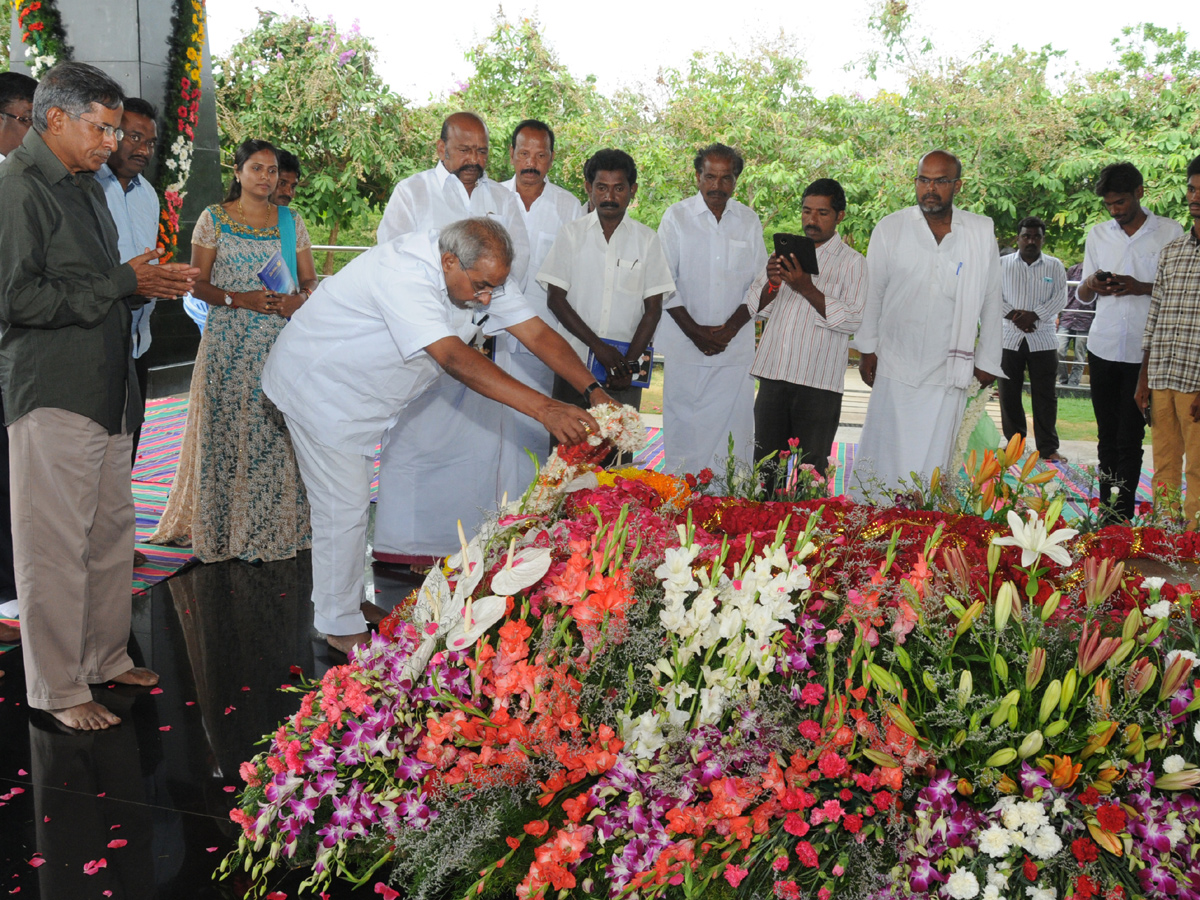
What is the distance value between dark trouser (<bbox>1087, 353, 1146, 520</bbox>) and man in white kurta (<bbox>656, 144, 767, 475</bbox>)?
1.97m

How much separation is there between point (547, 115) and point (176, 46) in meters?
7.06

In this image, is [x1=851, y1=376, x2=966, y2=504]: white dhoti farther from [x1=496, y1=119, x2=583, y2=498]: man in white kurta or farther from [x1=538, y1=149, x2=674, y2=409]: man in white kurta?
[x1=496, y1=119, x2=583, y2=498]: man in white kurta

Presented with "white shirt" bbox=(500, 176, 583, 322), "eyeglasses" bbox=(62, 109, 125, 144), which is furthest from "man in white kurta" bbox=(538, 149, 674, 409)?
"eyeglasses" bbox=(62, 109, 125, 144)

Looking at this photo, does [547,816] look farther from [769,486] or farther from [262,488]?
→ [262,488]

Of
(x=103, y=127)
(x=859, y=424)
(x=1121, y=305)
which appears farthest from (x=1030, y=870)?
(x=859, y=424)

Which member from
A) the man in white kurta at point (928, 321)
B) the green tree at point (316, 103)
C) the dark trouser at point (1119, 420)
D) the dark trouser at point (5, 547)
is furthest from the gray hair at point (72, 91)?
the green tree at point (316, 103)

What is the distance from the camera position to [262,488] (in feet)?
14.0

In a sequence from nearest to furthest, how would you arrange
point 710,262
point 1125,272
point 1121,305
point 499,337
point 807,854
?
point 807,854 < point 499,337 < point 710,262 < point 1121,305 < point 1125,272

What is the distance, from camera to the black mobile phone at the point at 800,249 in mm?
4367

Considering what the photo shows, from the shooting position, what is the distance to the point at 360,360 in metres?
3.11

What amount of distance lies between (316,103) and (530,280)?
9223 mm

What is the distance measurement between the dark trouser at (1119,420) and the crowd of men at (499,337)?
0.02 m

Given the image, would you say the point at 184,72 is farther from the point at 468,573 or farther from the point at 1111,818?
the point at 1111,818

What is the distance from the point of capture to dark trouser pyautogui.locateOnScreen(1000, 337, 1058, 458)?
6.61 m
